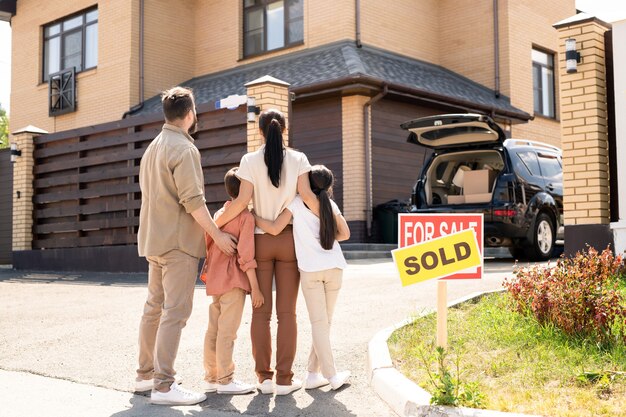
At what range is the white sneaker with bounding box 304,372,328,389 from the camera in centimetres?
523

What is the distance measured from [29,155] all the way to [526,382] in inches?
507

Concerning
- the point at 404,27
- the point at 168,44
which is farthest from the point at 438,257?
the point at 168,44

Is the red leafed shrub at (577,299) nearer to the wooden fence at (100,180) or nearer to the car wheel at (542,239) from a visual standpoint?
the car wheel at (542,239)

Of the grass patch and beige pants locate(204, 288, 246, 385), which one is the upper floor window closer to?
the grass patch

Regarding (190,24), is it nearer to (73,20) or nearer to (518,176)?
(73,20)

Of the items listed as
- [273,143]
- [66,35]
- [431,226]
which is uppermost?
[66,35]

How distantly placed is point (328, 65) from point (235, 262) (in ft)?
38.3

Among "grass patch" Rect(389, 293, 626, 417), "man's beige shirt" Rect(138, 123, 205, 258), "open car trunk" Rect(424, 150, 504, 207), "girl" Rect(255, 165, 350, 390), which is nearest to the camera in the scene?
"grass patch" Rect(389, 293, 626, 417)

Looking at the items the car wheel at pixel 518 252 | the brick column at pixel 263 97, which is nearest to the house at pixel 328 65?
the brick column at pixel 263 97

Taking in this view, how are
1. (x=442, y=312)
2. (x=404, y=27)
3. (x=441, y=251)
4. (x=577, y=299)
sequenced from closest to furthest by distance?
(x=441, y=251) < (x=442, y=312) < (x=577, y=299) < (x=404, y=27)

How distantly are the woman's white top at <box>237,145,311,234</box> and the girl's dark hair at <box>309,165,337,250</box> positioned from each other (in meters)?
0.09

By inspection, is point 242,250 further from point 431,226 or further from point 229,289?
point 431,226

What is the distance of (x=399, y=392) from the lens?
15.2 ft

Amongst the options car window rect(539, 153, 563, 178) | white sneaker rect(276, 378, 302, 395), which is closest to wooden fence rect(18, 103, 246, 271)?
car window rect(539, 153, 563, 178)
